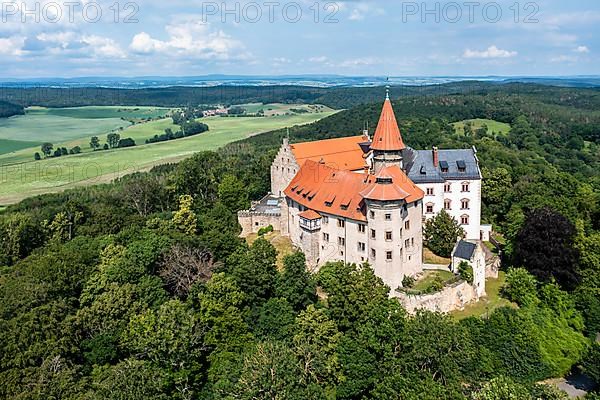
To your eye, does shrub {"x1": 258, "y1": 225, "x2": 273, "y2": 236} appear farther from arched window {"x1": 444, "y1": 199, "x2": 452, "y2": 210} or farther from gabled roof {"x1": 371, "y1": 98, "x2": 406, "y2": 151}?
arched window {"x1": 444, "y1": 199, "x2": 452, "y2": 210}

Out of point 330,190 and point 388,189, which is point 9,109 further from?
point 388,189

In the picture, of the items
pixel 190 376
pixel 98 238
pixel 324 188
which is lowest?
pixel 190 376

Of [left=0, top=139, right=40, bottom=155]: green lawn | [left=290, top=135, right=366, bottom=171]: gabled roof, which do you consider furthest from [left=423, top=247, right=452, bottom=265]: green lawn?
[left=0, top=139, right=40, bottom=155]: green lawn

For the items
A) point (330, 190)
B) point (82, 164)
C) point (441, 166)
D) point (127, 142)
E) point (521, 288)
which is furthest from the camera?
point (127, 142)

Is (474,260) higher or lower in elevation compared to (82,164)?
lower

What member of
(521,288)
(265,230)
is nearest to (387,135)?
(265,230)

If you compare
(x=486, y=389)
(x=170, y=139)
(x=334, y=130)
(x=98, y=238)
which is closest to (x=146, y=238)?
(x=98, y=238)

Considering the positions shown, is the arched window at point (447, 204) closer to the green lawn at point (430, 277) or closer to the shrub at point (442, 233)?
the shrub at point (442, 233)

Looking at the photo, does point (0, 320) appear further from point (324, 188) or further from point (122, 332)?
point (324, 188)
